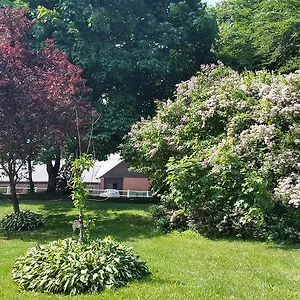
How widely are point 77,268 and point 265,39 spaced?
1211cm

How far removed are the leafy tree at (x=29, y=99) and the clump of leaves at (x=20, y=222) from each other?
1.28ft

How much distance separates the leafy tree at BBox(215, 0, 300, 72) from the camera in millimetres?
14164

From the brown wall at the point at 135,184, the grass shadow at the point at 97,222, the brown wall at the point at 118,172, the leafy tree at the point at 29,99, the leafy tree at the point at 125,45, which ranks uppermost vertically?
the leafy tree at the point at 125,45

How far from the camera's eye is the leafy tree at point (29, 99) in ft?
30.7

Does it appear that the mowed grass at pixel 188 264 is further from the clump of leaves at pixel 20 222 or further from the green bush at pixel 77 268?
the clump of leaves at pixel 20 222

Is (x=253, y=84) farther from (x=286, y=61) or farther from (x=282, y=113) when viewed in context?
(x=286, y=61)

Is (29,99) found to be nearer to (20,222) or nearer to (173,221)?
(20,222)

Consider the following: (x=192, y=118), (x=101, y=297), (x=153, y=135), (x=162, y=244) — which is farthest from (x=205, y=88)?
(x=101, y=297)

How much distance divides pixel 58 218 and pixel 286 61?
9765mm

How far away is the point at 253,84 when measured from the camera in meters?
9.93

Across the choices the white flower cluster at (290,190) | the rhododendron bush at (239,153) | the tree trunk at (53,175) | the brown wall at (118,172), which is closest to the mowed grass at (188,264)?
the rhododendron bush at (239,153)

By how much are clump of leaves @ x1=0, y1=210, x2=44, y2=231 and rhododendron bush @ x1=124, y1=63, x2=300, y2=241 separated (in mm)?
3633

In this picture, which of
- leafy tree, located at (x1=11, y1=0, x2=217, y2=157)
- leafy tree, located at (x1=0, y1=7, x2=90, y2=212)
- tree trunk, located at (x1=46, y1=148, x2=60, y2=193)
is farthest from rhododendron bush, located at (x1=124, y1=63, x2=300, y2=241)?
tree trunk, located at (x1=46, y1=148, x2=60, y2=193)

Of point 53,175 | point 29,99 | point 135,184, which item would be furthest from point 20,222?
point 135,184
